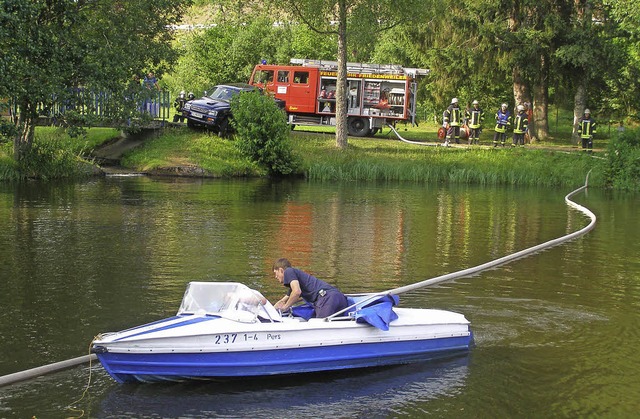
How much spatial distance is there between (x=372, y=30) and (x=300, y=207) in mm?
13545

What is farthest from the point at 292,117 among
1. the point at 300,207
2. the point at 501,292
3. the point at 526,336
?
the point at 526,336

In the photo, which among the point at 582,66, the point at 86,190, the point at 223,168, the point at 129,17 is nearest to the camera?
the point at 86,190

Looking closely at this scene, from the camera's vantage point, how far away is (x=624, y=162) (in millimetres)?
36188

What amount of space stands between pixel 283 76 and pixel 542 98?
41.1ft

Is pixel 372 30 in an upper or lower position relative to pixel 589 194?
upper

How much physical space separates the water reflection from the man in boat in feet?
2.81

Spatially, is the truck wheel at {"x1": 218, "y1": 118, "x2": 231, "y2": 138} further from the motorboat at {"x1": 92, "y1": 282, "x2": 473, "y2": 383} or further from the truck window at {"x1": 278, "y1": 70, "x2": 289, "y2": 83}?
the motorboat at {"x1": 92, "y1": 282, "x2": 473, "y2": 383}

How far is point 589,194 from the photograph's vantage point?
3372cm

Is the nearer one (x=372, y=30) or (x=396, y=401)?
(x=396, y=401)

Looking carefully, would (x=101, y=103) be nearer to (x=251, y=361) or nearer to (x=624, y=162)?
(x=624, y=162)

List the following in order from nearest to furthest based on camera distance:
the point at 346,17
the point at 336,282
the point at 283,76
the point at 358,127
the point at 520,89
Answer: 1. the point at 336,282
2. the point at 346,17
3. the point at 283,76
4. the point at 358,127
5. the point at 520,89

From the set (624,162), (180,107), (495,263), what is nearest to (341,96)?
(180,107)

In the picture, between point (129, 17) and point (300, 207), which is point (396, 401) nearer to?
point (300, 207)

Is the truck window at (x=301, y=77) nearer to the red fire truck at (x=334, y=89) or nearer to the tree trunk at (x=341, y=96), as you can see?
the red fire truck at (x=334, y=89)
